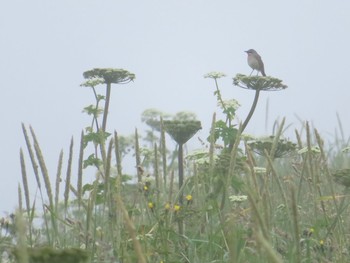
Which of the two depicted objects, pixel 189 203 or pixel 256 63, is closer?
pixel 189 203

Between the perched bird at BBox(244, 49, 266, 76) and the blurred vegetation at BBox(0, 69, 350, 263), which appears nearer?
the blurred vegetation at BBox(0, 69, 350, 263)

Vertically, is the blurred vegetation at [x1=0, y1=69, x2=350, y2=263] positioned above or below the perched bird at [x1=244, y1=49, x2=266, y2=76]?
below

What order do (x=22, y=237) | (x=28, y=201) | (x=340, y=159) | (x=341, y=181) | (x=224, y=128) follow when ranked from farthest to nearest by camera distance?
(x=340, y=159)
(x=224, y=128)
(x=341, y=181)
(x=28, y=201)
(x=22, y=237)

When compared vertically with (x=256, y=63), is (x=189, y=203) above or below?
below

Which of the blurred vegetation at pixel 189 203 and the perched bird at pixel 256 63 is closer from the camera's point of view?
the blurred vegetation at pixel 189 203

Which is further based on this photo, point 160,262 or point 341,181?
point 341,181

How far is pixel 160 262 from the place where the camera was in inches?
125

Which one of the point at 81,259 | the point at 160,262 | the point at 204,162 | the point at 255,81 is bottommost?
the point at 160,262

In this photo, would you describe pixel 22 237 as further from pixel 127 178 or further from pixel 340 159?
pixel 340 159

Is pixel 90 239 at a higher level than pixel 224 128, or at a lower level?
lower

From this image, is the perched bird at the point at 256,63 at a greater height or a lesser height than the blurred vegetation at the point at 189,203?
greater

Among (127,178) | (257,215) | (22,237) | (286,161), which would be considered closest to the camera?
(22,237)

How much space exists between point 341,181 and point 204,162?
1.03 metres

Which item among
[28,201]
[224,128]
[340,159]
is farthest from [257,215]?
[340,159]
